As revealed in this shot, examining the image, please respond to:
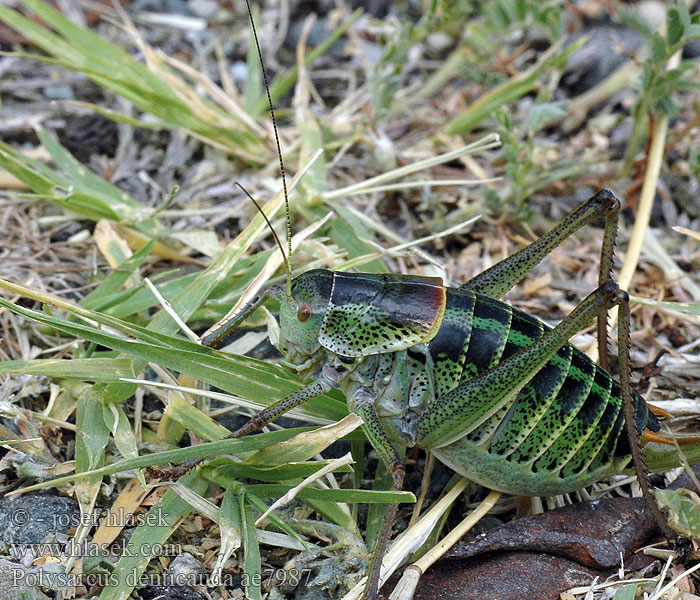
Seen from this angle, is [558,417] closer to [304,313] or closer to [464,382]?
[464,382]

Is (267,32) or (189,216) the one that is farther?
(267,32)

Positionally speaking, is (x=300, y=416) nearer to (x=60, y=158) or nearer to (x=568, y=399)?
(x=568, y=399)

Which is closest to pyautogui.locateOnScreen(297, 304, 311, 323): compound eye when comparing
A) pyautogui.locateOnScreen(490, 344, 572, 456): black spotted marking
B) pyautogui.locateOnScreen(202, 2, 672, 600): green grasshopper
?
Result: pyautogui.locateOnScreen(202, 2, 672, 600): green grasshopper

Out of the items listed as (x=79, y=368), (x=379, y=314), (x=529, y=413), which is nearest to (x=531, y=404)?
(x=529, y=413)

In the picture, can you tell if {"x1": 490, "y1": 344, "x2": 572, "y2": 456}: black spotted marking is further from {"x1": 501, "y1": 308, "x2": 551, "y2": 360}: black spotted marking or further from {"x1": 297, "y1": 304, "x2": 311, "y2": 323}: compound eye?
{"x1": 297, "y1": 304, "x2": 311, "y2": 323}: compound eye

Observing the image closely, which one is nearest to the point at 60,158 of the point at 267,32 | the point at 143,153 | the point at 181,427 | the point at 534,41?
the point at 143,153

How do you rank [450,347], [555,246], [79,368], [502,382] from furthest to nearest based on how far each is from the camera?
[555,246]
[79,368]
[450,347]
[502,382]

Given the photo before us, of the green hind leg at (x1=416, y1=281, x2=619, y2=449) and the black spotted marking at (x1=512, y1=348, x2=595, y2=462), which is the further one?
the black spotted marking at (x1=512, y1=348, x2=595, y2=462)
